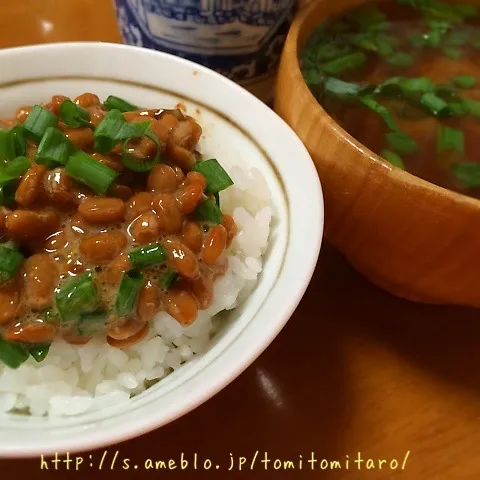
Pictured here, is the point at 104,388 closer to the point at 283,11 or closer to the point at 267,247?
the point at 267,247

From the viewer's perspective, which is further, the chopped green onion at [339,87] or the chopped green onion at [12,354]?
the chopped green onion at [339,87]

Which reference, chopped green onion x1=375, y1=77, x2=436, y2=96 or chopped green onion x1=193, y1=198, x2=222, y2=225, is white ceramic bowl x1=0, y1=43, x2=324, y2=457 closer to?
chopped green onion x1=193, y1=198, x2=222, y2=225

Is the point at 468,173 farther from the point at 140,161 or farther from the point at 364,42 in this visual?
the point at 140,161

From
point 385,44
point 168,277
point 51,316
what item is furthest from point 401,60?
point 51,316

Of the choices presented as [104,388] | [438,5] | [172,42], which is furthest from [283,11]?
[104,388]

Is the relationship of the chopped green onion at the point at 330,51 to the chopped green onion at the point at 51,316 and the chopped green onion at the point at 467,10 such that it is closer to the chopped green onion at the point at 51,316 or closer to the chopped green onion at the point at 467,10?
the chopped green onion at the point at 467,10

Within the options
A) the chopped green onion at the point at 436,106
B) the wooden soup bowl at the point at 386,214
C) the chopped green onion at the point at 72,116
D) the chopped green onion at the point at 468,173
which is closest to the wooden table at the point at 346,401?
the wooden soup bowl at the point at 386,214

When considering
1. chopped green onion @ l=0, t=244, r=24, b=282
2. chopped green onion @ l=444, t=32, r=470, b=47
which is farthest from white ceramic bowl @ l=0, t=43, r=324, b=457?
chopped green onion @ l=444, t=32, r=470, b=47
